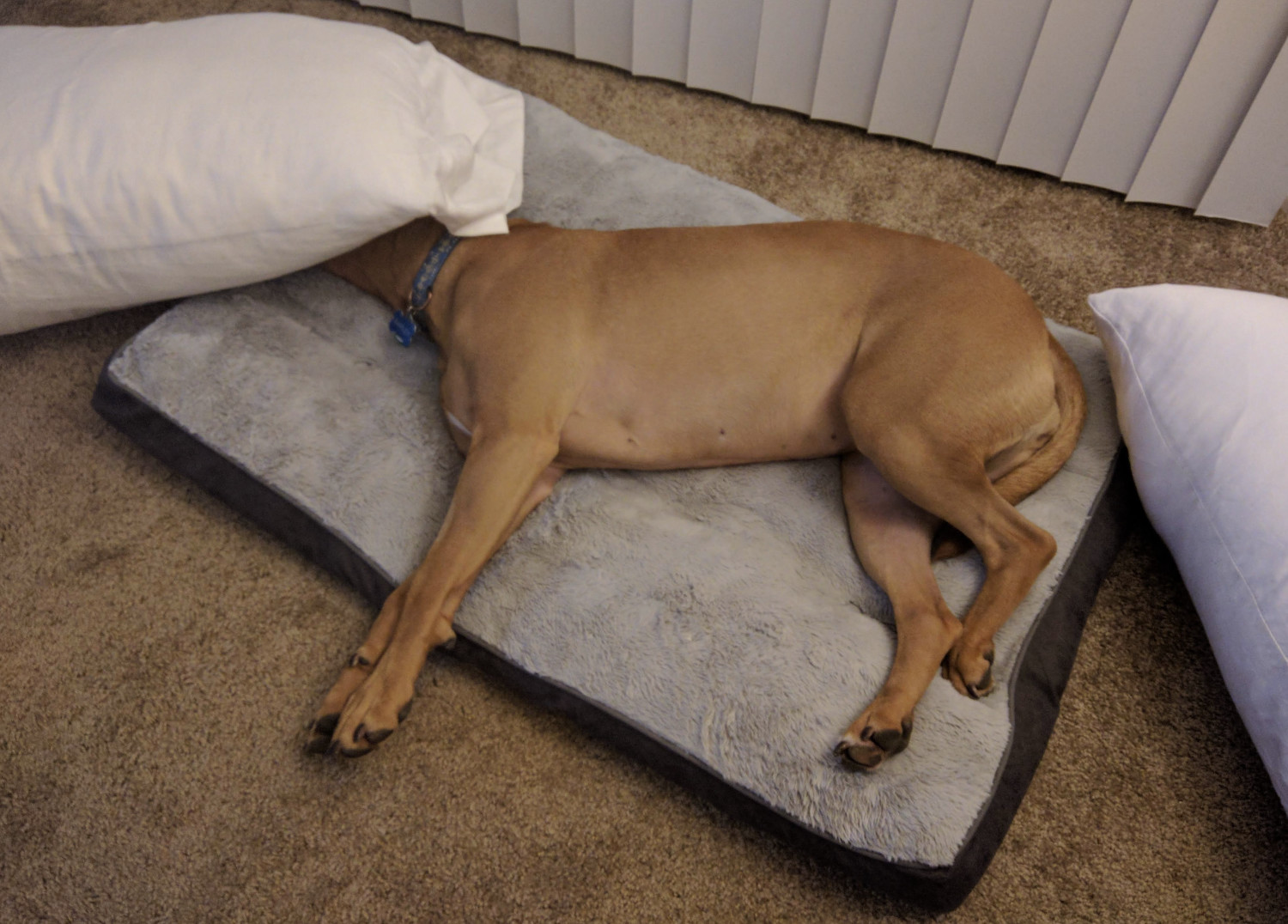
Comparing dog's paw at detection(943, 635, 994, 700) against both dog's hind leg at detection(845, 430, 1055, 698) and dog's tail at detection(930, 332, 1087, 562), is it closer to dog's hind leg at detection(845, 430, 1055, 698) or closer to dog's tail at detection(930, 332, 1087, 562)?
dog's hind leg at detection(845, 430, 1055, 698)

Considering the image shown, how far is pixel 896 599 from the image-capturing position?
1613 mm

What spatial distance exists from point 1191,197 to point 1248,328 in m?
1.03

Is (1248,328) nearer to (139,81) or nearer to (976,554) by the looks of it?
(976,554)

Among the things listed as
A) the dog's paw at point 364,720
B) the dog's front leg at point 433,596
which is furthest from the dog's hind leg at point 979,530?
the dog's paw at point 364,720

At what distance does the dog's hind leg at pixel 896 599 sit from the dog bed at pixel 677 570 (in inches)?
1.2

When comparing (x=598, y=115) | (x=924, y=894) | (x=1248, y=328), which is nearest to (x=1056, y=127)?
(x=1248, y=328)

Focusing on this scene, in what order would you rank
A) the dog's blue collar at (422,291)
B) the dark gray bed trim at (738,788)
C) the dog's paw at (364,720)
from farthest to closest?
the dog's blue collar at (422,291), the dog's paw at (364,720), the dark gray bed trim at (738,788)

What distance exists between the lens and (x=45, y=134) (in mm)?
1827

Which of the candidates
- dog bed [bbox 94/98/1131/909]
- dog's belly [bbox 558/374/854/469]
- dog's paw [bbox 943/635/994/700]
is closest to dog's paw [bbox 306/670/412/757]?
dog bed [bbox 94/98/1131/909]

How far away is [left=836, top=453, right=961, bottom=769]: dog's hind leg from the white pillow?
0.91 meters

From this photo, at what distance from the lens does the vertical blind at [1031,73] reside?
222cm

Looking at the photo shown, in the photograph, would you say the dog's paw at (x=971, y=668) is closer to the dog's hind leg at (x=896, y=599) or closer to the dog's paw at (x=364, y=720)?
the dog's hind leg at (x=896, y=599)

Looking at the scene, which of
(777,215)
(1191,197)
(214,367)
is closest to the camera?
(214,367)

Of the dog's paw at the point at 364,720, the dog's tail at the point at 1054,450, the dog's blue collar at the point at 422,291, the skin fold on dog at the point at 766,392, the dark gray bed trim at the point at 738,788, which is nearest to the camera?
the dark gray bed trim at the point at 738,788
